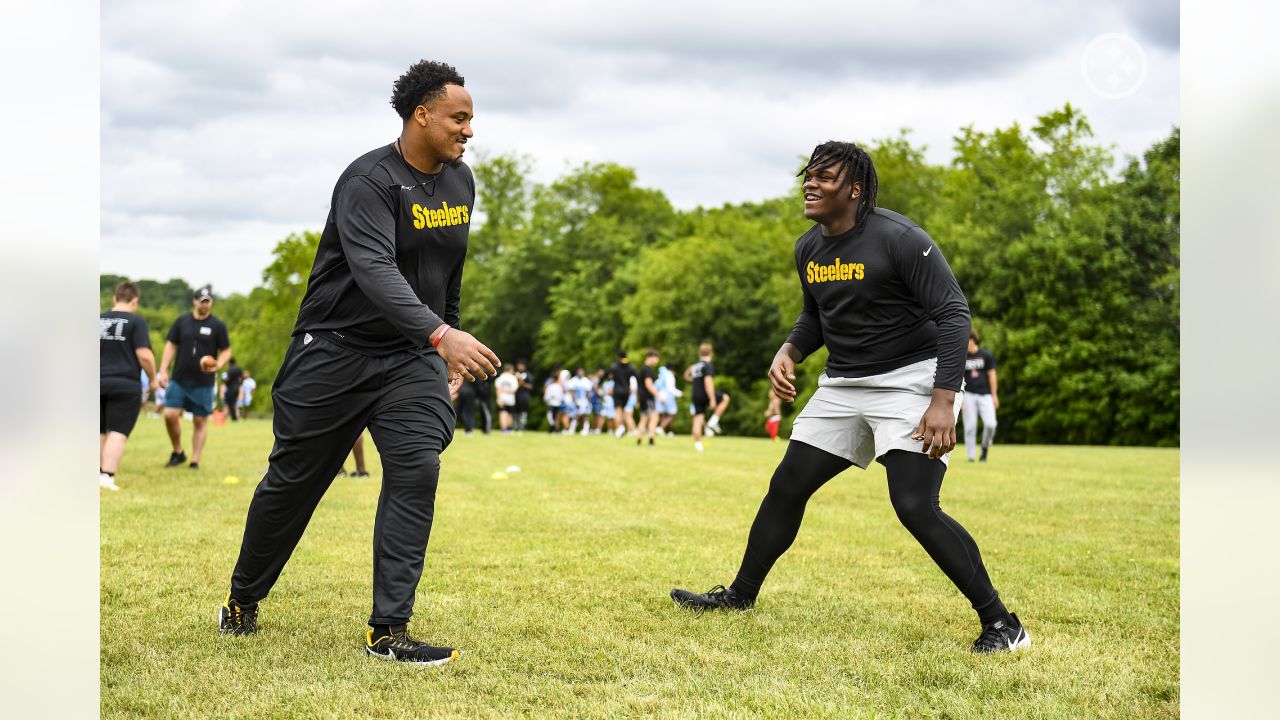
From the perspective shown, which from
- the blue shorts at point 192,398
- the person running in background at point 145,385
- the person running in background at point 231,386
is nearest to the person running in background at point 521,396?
the person running in background at point 145,385

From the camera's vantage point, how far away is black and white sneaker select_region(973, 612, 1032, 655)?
15.5ft

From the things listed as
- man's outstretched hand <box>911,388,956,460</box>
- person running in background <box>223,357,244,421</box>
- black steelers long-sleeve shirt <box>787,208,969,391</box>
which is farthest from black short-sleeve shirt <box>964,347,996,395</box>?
person running in background <box>223,357,244,421</box>

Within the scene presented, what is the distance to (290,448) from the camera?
454 cm

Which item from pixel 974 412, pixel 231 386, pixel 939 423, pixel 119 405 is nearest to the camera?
pixel 939 423

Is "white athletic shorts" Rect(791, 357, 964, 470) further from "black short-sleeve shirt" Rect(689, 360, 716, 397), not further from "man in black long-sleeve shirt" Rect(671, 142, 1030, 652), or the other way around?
"black short-sleeve shirt" Rect(689, 360, 716, 397)

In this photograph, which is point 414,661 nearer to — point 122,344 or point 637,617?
point 637,617

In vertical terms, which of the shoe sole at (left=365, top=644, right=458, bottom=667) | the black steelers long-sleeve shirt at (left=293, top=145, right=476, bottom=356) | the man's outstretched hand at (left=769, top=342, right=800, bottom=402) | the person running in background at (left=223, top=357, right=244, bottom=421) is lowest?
the person running in background at (left=223, top=357, right=244, bottom=421)

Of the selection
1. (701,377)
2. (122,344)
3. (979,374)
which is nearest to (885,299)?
(122,344)

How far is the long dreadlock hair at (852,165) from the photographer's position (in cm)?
494

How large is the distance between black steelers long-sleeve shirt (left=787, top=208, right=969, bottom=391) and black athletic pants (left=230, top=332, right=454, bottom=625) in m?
1.76

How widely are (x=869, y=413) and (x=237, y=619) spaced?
2.88 meters

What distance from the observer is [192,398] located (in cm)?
1303
